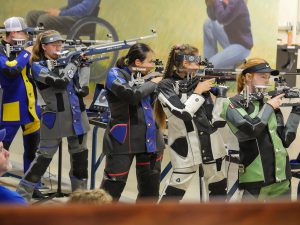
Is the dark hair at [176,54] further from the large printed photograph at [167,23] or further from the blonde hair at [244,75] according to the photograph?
the large printed photograph at [167,23]

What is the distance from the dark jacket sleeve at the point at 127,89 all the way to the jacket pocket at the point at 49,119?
79 centimetres

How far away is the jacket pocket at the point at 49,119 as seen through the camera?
4.46 metres

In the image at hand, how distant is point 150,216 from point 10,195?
5.14 ft

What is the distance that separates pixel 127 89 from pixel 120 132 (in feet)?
1.05

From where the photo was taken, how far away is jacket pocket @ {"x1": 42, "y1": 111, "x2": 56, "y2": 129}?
14.6 feet

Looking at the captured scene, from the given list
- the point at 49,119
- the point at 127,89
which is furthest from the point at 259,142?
the point at 49,119

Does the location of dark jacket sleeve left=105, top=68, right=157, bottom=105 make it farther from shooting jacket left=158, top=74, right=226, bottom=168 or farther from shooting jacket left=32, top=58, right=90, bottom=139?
shooting jacket left=32, top=58, right=90, bottom=139

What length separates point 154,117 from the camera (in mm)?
3975

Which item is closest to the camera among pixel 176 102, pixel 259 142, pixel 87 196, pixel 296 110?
pixel 87 196

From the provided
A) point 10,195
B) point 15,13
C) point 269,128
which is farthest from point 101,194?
point 15,13

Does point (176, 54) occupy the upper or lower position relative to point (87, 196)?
upper

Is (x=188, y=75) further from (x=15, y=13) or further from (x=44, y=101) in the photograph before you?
(x=15, y=13)

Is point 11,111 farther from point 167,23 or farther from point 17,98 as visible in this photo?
point 167,23

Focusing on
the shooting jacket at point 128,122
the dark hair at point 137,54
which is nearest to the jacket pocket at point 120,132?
the shooting jacket at point 128,122
